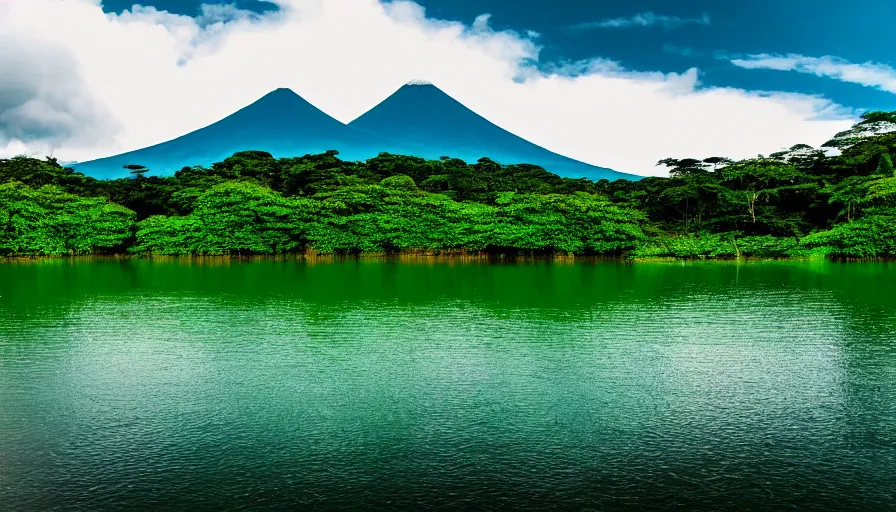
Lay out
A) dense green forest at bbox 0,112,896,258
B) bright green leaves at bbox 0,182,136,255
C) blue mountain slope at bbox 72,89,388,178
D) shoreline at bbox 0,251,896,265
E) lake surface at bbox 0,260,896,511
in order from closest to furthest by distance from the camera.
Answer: lake surface at bbox 0,260,896,511, shoreline at bbox 0,251,896,265, dense green forest at bbox 0,112,896,258, bright green leaves at bbox 0,182,136,255, blue mountain slope at bbox 72,89,388,178

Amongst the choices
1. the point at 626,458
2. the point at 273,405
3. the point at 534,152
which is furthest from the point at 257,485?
the point at 534,152

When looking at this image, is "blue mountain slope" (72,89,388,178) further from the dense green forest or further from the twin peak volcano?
the dense green forest

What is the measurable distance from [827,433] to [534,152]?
317 ft

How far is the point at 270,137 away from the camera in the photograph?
99062 mm

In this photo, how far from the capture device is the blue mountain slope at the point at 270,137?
323ft

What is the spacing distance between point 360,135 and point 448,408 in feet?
323

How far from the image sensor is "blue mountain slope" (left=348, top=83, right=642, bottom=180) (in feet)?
325

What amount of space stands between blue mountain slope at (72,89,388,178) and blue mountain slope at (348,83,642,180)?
3004mm

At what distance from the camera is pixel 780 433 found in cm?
753

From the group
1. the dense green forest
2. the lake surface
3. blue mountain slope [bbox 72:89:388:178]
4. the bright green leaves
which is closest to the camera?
the lake surface

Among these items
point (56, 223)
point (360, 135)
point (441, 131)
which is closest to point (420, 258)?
point (56, 223)

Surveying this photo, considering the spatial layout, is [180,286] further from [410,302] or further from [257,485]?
[257,485]

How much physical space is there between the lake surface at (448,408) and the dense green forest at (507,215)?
986 inches

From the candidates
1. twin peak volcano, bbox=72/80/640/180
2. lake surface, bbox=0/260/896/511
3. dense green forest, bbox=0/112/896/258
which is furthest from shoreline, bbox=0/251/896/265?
twin peak volcano, bbox=72/80/640/180
